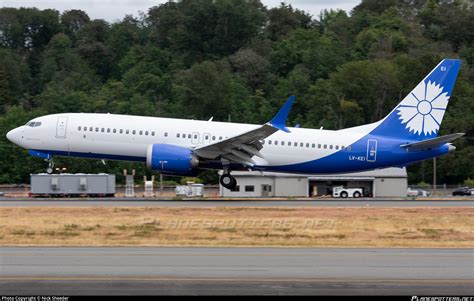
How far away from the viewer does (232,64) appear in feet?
326

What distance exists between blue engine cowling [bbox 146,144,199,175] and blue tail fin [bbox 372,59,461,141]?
356 inches

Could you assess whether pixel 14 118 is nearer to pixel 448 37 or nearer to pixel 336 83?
pixel 336 83

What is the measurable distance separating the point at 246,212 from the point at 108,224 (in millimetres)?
6074

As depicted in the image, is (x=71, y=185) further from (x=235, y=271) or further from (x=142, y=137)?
(x=235, y=271)

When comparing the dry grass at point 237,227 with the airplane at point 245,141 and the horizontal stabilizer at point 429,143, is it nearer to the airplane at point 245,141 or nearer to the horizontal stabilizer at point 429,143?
the airplane at point 245,141

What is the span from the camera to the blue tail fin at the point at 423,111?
40.9 m

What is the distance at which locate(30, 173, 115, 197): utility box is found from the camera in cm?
4697

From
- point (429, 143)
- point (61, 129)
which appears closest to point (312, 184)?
point (429, 143)

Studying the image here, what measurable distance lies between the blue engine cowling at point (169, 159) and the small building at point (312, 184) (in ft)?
49.9

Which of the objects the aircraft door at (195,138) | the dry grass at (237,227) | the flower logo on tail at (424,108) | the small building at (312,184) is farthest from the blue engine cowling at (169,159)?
the small building at (312,184)

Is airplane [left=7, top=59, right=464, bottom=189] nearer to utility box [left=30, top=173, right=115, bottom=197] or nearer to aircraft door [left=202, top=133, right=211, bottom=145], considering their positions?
aircraft door [left=202, top=133, right=211, bottom=145]

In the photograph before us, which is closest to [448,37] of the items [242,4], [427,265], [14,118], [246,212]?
[242,4]

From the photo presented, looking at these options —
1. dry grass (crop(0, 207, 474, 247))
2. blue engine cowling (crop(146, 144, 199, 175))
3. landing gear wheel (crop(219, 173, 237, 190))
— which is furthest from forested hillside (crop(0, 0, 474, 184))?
dry grass (crop(0, 207, 474, 247))

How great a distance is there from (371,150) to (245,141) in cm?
628
